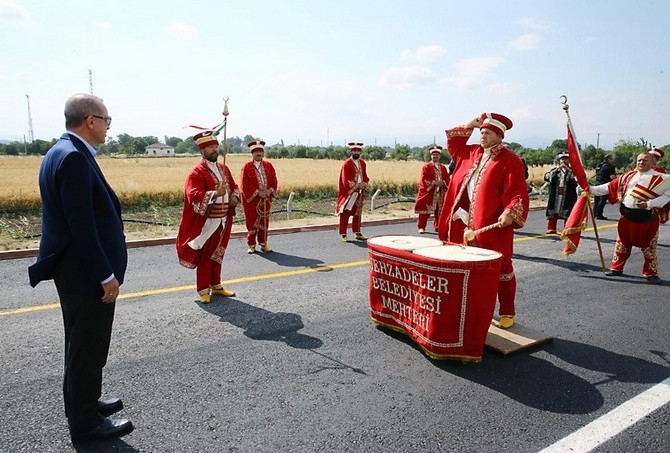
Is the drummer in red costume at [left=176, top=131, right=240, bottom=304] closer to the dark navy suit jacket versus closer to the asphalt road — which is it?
the asphalt road

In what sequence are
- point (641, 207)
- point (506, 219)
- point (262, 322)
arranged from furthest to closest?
point (641, 207), point (262, 322), point (506, 219)

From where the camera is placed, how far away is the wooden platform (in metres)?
4.34

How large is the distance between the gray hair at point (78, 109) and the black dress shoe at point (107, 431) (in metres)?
1.81

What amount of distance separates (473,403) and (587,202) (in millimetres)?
3385

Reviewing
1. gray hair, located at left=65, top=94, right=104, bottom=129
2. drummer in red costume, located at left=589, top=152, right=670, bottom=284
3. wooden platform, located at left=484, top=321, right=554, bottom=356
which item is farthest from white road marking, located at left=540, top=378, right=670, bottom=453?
drummer in red costume, located at left=589, top=152, right=670, bottom=284

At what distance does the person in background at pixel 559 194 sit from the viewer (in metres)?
11.1

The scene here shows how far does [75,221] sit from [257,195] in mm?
5968

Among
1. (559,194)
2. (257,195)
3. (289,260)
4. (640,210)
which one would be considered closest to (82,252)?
(289,260)

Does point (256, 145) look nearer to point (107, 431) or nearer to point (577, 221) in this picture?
point (577, 221)

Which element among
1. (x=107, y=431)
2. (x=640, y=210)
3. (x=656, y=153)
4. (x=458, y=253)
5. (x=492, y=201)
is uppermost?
(x=656, y=153)

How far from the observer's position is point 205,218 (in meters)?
5.68

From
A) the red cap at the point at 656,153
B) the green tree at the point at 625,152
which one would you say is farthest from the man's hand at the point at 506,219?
the green tree at the point at 625,152

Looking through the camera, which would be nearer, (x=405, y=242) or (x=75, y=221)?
(x=75, y=221)

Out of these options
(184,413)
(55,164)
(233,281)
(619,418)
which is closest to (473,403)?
(619,418)
